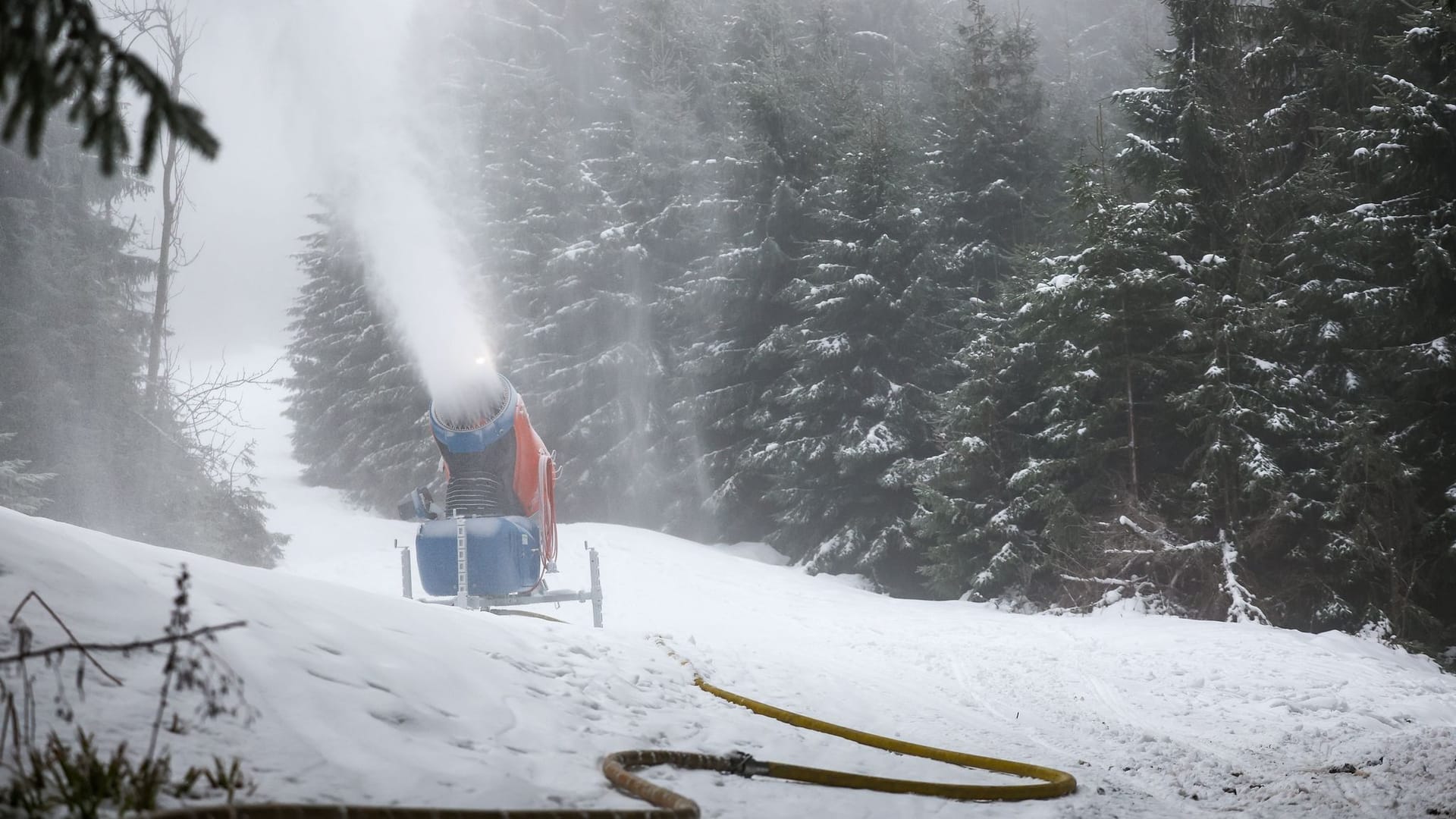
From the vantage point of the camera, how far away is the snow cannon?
31.5ft

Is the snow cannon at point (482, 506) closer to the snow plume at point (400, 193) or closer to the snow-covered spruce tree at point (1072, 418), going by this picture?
the snow plume at point (400, 193)

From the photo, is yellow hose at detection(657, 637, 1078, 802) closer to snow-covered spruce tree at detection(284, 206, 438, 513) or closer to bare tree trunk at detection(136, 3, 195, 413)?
bare tree trunk at detection(136, 3, 195, 413)

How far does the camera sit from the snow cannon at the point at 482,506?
9609 mm

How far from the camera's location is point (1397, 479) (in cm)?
1143

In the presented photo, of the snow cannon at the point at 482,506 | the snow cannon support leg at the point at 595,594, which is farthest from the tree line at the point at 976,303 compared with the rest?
the snow cannon at the point at 482,506

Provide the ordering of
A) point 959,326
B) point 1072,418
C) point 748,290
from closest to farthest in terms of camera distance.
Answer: point 1072,418, point 959,326, point 748,290

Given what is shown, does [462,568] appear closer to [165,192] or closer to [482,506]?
[482,506]

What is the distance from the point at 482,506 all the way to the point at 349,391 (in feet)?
74.1

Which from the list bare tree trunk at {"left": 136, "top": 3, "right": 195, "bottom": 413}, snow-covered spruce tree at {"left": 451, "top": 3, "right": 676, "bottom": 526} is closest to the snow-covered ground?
bare tree trunk at {"left": 136, "top": 3, "right": 195, "bottom": 413}

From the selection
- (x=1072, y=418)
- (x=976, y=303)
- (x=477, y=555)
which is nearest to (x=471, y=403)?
(x=477, y=555)

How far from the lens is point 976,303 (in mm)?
19125

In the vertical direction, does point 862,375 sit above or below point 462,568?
above

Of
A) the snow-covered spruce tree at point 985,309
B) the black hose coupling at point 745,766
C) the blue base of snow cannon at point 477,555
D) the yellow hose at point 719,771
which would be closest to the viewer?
the yellow hose at point 719,771

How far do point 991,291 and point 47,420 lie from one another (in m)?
17.0
